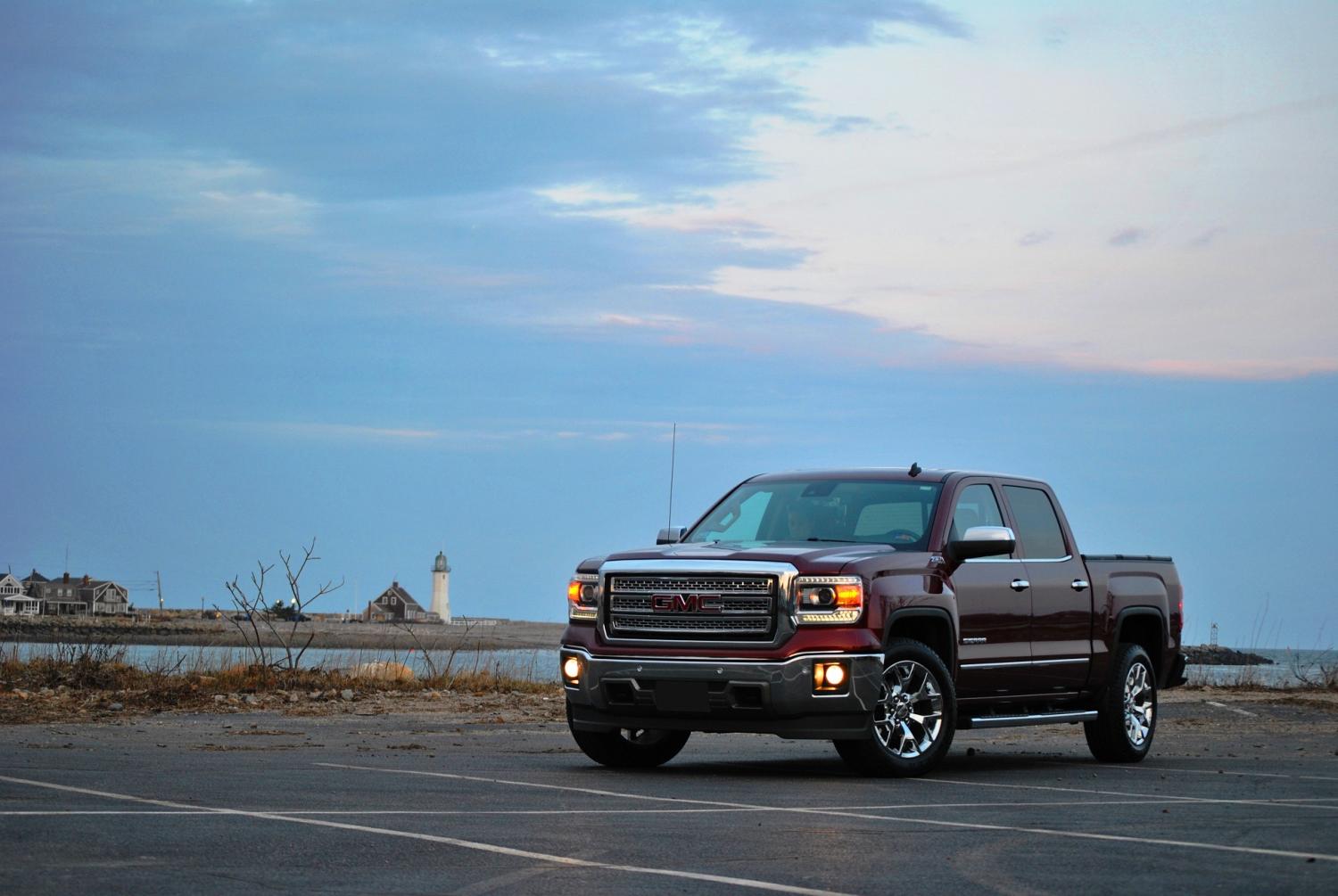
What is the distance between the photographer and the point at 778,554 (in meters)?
12.5

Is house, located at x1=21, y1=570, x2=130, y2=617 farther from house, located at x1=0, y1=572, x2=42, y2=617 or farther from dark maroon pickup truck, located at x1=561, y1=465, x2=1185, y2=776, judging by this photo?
dark maroon pickup truck, located at x1=561, y1=465, x2=1185, y2=776

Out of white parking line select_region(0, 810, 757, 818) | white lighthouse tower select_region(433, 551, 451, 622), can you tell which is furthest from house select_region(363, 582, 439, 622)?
white parking line select_region(0, 810, 757, 818)

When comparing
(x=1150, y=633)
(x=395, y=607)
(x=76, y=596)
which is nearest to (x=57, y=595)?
(x=76, y=596)

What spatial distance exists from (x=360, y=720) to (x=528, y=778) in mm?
7872

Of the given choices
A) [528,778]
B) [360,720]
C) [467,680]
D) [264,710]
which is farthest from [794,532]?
[467,680]

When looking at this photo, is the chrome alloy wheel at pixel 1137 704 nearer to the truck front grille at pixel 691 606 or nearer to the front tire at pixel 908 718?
the front tire at pixel 908 718

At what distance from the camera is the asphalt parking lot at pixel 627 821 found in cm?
736

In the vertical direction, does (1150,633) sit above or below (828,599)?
below

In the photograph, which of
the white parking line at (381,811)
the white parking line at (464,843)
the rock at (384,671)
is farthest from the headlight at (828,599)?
the rock at (384,671)

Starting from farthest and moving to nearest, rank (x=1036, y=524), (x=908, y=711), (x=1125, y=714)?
(x=1125, y=714) → (x=1036, y=524) → (x=908, y=711)

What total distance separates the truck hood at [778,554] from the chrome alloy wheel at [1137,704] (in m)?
3.20

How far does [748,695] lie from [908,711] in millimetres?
1258

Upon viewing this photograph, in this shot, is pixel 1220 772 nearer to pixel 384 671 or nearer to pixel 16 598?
pixel 384 671

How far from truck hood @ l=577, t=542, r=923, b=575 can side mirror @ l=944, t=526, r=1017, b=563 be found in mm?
364
